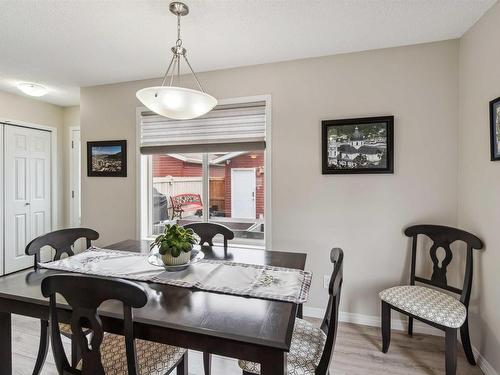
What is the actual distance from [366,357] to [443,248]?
1030 millimetres

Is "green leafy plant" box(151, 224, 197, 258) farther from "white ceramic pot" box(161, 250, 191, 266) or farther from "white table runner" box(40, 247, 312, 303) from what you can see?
"white table runner" box(40, 247, 312, 303)

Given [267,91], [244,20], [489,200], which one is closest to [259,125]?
[267,91]

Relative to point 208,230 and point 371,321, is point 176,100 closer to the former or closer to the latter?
point 208,230

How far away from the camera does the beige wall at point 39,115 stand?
3.56m

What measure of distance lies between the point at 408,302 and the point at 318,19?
204 centimetres

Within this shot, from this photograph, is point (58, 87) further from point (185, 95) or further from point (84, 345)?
point (84, 345)

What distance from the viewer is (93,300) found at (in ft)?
3.45

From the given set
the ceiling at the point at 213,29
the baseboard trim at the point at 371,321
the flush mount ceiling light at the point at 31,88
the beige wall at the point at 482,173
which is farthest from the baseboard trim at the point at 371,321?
the flush mount ceiling light at the point at 31,88

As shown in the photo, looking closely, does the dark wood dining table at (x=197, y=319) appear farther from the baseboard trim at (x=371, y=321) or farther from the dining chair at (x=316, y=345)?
the baseboard trim at (x=371, y=321)

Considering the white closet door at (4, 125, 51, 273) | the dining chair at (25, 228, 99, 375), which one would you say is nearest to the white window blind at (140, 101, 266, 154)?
the dining chair at (25, 228, 99, 375)

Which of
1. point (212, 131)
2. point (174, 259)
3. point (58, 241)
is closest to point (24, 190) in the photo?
point (58, 241)

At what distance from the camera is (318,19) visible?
195 cm

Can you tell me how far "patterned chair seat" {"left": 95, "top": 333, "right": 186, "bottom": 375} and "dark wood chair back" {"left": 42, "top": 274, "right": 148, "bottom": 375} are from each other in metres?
0.17

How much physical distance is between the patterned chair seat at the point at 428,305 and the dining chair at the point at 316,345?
2.59 ft
